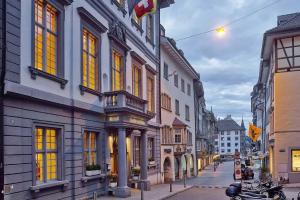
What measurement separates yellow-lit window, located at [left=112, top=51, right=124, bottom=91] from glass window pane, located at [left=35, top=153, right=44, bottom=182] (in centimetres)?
792

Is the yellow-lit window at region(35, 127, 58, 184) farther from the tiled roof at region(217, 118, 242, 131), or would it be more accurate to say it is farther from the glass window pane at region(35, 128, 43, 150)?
the tiled roof at region(217, 118, 242, 131)

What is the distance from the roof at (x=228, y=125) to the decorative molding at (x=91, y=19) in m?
153

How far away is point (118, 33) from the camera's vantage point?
75.3 ft

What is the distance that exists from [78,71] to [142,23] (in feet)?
38.3

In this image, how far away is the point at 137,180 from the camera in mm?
24953

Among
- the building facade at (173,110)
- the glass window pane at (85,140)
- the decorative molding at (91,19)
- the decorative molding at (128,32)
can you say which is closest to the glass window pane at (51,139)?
the glass window pane at (85,140)

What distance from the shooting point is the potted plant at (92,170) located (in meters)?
18.9

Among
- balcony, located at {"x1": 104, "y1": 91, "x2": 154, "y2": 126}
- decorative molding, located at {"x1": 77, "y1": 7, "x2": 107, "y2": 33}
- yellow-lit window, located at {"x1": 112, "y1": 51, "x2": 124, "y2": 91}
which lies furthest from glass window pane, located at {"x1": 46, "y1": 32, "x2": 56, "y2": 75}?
yellow-lit window, located at {"x1": 112, "y1": 51, "x2": 124, "y2": 91}

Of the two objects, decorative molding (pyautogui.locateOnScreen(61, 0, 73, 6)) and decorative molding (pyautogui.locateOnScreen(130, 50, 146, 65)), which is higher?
decorative molding (pyautogui.locateOnScreen(61, 0, 73, 6))

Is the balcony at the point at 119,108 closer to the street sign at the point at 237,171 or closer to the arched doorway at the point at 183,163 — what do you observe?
the street sign at the point at 237,171

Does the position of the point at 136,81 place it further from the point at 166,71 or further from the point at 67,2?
the point at 67,2

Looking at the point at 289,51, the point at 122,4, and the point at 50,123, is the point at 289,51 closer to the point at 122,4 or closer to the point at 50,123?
the point at 122,4

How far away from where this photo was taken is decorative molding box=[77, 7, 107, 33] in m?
18.3

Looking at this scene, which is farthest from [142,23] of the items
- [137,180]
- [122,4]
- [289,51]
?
[289,51]
